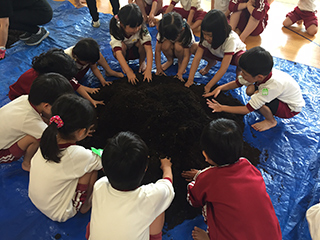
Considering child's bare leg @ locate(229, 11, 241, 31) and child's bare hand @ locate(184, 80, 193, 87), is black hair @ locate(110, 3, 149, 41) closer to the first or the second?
child's bare hand @ locate(184, 80, 193, 87)

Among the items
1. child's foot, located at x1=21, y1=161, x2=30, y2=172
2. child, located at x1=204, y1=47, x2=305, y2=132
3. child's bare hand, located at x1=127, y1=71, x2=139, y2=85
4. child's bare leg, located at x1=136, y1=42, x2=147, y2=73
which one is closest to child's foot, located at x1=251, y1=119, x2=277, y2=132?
child, located at x1=204, y1=47, x2=305, y2=132

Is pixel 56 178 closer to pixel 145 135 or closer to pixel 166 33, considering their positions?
pixel 145 135

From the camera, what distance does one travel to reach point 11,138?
1449 millimetres

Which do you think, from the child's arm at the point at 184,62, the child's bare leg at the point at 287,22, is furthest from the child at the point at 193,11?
the child's bare leg at the point at 287,22

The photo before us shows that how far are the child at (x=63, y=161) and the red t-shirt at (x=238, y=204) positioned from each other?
26.3 inches

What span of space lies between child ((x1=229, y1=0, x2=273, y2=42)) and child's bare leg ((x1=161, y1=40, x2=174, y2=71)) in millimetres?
1121

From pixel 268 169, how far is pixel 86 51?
68.0 inches

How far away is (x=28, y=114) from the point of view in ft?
4.65

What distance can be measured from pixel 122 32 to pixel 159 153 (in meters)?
1.22

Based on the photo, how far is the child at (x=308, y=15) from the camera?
305cm

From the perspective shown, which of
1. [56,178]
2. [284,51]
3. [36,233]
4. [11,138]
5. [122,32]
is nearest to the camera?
[56,178]

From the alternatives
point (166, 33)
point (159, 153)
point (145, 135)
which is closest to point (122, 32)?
point (166, 33)

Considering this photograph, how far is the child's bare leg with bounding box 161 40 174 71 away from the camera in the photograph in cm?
224

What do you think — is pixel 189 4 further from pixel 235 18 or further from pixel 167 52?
pixel 167 52
